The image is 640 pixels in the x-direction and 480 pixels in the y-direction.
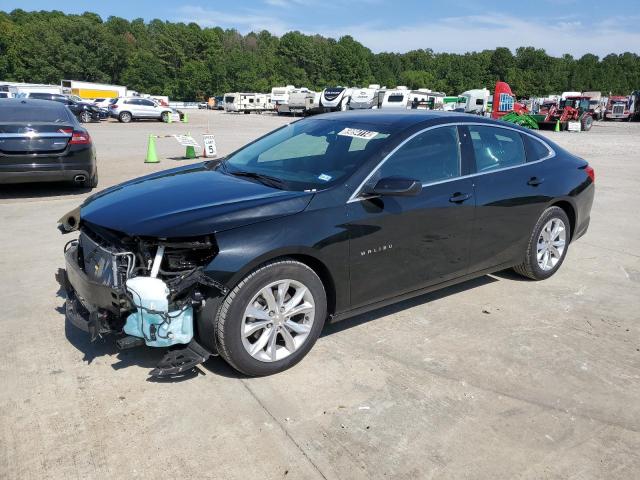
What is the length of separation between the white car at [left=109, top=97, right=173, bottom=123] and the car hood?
1340 inches

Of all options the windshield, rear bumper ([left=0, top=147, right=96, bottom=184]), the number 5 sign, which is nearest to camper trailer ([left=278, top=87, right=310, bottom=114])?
the number 5 sign

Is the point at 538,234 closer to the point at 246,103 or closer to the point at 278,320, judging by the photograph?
the point at 278,320

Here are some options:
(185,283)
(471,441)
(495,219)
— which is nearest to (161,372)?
(185,283)

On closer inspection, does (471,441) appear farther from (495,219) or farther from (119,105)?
(119,105)

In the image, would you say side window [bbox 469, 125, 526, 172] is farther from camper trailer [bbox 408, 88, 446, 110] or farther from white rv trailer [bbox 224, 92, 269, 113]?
white rv trailer [bbox 224, 92, 269, 113]

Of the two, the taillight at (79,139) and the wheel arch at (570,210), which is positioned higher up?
the taillight at (79,139)

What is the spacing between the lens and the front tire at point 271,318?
3.20 metres

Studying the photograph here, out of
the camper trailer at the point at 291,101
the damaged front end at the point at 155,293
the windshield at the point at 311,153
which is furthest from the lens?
the camper trailer at the point at 291,101

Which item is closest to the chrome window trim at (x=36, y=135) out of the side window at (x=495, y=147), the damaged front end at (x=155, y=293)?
the damaged front end at (x=155, y=293)

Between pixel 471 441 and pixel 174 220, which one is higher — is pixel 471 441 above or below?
below

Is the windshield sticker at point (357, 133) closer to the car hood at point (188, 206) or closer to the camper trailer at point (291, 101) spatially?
the car hood at point (188, 206)

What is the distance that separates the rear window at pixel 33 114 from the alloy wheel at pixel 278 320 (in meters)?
6.69

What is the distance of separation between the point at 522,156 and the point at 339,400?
9.50ft

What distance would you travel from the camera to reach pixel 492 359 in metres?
3.78
